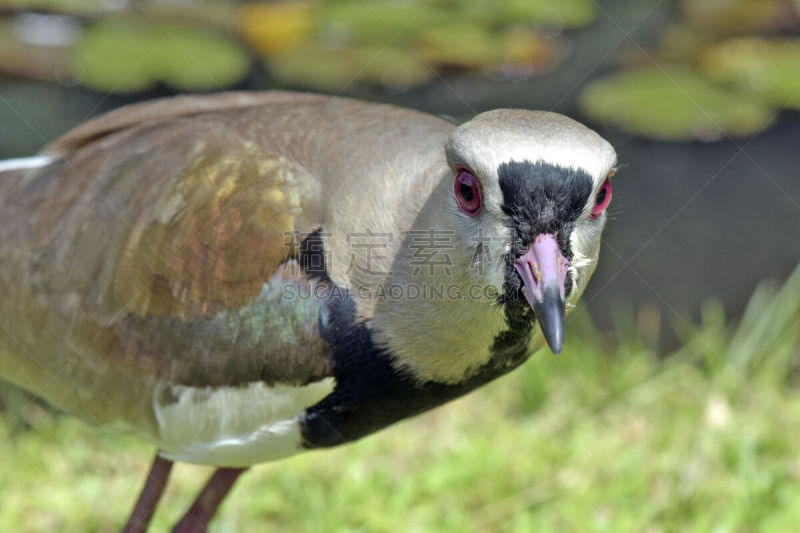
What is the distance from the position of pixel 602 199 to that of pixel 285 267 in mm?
803

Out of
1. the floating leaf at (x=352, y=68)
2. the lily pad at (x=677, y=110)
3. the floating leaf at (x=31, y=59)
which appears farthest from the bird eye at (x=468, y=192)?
the floating leaf at (x=31, y=59)

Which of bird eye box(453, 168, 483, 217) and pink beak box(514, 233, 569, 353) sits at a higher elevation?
bird eye box(453, 168, 483, 217)

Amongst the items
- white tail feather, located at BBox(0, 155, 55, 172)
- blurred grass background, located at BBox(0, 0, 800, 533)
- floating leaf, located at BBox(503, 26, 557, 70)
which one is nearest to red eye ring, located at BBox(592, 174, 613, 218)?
blurred grass background, located at BBox(0, 0, 800, 533)

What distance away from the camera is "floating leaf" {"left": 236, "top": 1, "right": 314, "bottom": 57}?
5.52 m

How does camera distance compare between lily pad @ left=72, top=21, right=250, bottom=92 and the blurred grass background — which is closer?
the blurred grass background

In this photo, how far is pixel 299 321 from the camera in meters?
2.52

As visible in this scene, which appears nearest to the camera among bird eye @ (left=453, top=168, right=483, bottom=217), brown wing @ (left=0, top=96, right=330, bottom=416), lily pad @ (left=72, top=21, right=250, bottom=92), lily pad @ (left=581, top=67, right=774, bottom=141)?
bird eye @ (left=453, top=168, right=483, bottom=217)

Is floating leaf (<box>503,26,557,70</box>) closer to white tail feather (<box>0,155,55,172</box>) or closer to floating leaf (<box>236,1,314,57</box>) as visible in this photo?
floating leaf (<box>236,1,314,57</box>)

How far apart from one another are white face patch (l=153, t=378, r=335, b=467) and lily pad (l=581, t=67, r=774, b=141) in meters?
2.96

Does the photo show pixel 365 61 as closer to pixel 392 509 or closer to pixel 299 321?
pixel 392 509

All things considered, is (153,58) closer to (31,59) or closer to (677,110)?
(31,59)

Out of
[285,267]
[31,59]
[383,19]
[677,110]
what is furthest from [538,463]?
[31,59]

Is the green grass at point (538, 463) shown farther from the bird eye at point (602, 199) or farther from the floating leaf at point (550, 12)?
the floating leaf at point (550, 12)

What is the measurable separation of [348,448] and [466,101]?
7.34 feet
